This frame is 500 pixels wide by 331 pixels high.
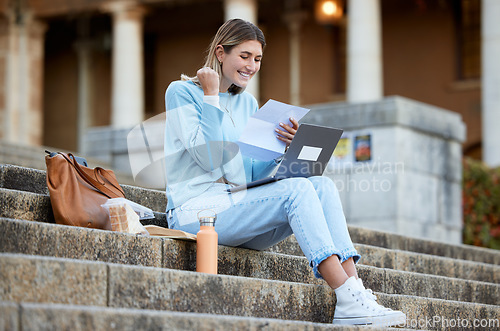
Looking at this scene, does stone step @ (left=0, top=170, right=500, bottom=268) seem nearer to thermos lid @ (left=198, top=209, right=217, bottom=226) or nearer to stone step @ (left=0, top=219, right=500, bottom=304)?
stone step @ (left=0, top=219, right=500, bottom=304)

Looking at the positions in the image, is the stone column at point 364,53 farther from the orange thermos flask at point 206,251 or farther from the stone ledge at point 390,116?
the orange thermos flask at point 206,251

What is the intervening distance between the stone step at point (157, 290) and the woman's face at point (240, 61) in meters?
1.16

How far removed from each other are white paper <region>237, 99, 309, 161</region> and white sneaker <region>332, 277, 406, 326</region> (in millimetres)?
815

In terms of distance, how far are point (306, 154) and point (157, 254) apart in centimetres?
91

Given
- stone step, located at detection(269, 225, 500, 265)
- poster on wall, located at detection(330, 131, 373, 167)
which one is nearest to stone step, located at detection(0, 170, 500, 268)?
stone step, located at detection(269, 225, 500, 265)

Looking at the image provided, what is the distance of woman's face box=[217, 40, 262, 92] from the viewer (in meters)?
5.11

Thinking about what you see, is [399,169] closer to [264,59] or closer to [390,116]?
[390,116]

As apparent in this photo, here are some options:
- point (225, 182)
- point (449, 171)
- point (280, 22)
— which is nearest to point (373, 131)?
point (449, 171)

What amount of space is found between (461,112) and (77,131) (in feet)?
33.8

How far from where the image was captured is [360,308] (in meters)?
4.56

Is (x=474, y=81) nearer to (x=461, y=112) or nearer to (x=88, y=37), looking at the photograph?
(x=461, y=112)

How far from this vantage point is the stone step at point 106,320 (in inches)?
130

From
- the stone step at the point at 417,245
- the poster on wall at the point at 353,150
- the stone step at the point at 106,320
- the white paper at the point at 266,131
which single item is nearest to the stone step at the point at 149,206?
the stone step at the point at 417,245

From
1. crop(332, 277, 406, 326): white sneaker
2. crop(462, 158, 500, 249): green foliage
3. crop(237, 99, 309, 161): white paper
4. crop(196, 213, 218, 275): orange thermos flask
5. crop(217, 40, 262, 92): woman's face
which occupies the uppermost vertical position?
crop(462, 158, 500, 249): green foliage
